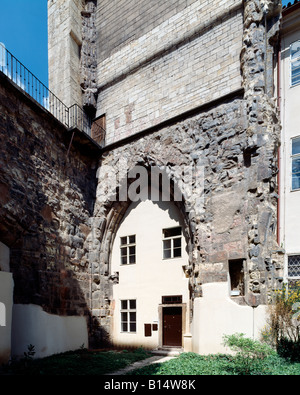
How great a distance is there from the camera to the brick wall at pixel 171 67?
29.5 ft

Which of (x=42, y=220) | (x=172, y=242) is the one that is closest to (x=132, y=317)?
(x=172, y=242)

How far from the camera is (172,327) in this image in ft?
30.5

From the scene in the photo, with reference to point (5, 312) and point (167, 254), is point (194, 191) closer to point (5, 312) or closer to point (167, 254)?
Result: point (167, 254)

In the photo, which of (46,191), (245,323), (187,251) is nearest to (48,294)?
(46,191)

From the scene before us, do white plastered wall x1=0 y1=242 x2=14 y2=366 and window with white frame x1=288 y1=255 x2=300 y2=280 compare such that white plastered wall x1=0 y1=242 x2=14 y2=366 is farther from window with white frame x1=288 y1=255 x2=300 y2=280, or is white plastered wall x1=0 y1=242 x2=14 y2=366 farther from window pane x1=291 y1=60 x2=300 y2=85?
window pane x1=291 y1=60 x2=300 y2=85

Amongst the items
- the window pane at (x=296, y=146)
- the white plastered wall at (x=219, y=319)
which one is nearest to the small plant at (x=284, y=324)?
the white plastered wall at (x=219, y=319)

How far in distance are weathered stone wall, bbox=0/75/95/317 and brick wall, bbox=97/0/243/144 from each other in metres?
2.11

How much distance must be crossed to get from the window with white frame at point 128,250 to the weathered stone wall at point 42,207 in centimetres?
116

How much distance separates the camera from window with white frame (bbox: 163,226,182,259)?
9.63m

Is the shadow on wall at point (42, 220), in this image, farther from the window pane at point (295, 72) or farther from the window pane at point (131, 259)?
the window pane at point (295, 72)

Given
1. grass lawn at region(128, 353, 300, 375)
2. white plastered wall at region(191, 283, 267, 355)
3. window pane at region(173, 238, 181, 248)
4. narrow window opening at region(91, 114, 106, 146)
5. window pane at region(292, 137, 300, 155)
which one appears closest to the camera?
grass lawn at region(128, 353, 300, 375)

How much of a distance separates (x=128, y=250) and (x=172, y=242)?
5.22ft

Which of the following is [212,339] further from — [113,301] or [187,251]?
[113,301]

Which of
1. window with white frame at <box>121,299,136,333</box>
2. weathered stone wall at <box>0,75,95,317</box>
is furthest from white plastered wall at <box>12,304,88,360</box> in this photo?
window with white frame at <box>121,299,136,333</box>
